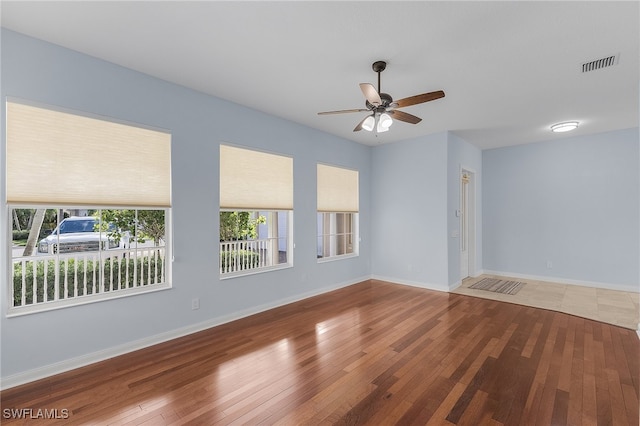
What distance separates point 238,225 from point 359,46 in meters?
3.45

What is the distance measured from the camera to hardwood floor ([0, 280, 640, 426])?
205 cm

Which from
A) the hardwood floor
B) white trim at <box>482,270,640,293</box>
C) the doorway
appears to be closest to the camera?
the hardwood floor

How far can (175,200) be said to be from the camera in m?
3.35

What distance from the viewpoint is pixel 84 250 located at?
2.91 metres

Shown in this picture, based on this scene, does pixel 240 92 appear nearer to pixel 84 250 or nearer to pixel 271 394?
pixel 84 250

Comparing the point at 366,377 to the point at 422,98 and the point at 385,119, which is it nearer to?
the point at 385,119

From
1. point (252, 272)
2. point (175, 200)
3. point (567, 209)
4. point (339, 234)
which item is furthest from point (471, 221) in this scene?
point (175, 200)

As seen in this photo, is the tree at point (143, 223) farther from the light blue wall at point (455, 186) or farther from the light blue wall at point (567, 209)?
the light blue wall at point (567, 209)

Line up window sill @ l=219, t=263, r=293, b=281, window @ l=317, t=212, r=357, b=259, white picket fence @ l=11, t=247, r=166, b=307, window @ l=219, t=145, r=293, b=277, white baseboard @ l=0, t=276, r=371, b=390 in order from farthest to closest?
Result: window @ l=317, t=212, r=357, b=259
window @ l=219, t=145, r=293, b=277
window sill @ l=219, t=263, r=293, b=281
white picket fence @ l=11, t=247, r=166, b=307
white baseboard @ l=0, t=276, r=371, b=390

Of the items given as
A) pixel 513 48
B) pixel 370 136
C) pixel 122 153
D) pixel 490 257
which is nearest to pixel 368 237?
pixel 370 136

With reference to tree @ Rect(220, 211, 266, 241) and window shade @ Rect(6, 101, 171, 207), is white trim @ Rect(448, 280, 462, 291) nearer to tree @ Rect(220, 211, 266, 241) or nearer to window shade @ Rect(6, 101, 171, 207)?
tree @ Rect(220, 211, 266, 241)

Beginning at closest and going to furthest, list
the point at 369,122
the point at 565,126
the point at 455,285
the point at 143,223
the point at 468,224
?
the point at 369,122
the point at 143,223
the point at 565,126
the point at 455,285
the point at 468,224

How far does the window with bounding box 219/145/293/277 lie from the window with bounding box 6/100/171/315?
82cm

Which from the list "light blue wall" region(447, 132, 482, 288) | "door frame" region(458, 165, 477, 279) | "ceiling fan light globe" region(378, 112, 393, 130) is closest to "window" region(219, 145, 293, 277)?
"ceiling fan light globe" region(378, 112, 393, 130)
